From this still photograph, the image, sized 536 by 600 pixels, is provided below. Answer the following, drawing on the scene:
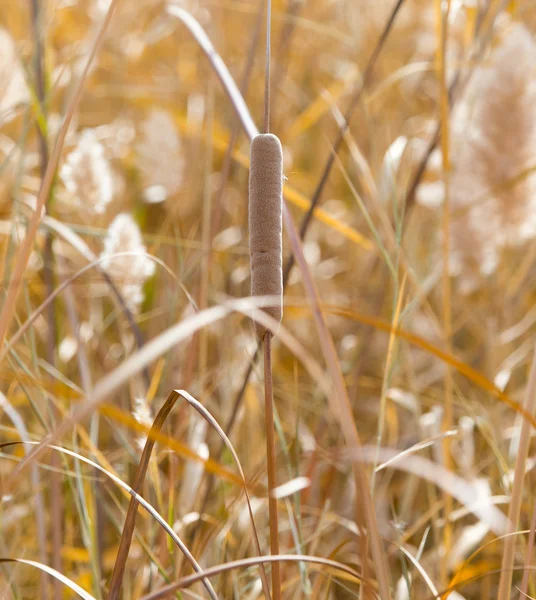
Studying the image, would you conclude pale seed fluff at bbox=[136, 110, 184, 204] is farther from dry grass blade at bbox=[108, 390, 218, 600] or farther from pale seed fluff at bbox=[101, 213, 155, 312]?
dry grass blade at bbox=[108, 390, 218, 600]

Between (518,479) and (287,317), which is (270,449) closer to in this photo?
(518,479)

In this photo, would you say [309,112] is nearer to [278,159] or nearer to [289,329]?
[289,329]

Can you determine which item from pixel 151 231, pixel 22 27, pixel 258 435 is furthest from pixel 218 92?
pixel 258 435

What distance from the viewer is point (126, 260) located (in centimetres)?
78

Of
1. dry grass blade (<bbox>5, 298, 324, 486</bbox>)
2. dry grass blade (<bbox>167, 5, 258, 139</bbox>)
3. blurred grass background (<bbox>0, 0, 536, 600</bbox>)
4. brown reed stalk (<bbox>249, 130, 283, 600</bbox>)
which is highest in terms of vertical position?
dry grass blade (<bbox>167, 5, 258, 139</bbox>)

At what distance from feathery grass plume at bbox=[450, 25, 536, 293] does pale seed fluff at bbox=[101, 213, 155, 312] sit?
1.50 ft

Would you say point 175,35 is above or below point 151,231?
above

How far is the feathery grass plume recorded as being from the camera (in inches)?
40.5

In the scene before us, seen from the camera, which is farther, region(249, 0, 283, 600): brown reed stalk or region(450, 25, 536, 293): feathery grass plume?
region(450, 25, 536, 293): feathery grass plume

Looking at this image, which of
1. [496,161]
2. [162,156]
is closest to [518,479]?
[496,161]

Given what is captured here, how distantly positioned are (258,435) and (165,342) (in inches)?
30.3

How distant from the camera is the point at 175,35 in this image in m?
2.15

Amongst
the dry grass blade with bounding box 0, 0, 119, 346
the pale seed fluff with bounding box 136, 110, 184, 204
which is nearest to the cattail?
the dry grass blade with bounding box 0, 0, 119, 346

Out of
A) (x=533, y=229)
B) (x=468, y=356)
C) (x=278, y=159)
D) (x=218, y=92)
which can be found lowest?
(x=468, y=356)
